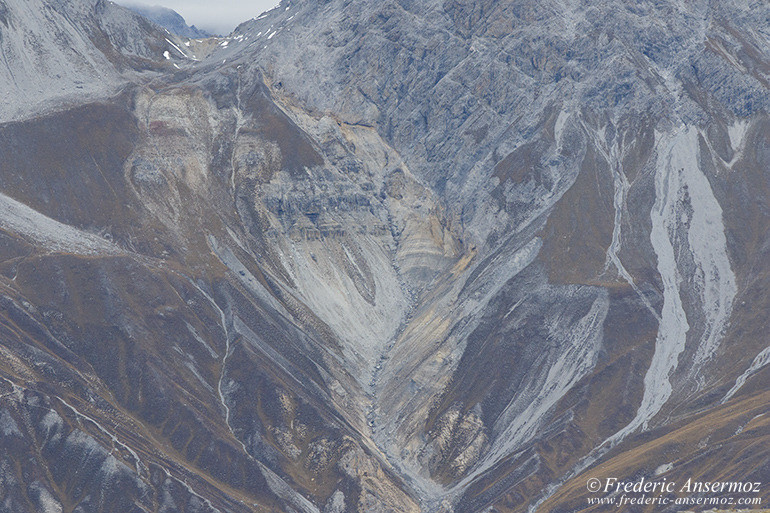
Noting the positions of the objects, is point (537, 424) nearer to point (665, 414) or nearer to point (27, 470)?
point (665, 414)

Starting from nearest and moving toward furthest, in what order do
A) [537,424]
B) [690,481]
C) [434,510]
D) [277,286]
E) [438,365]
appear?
[690,481], [434,510], [537,424], [438,365], [277,286]

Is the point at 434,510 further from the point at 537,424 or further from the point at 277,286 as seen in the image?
the point at 277,286

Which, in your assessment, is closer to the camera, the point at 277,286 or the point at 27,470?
the point at 27,470

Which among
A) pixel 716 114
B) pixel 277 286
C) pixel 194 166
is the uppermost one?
pixel 194 166

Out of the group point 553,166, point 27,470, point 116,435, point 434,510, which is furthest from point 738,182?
point 27,470

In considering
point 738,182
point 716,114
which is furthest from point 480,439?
point 716,114

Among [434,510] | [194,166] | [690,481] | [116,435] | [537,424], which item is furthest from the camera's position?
[194,166]

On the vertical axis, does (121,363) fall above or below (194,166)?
below
